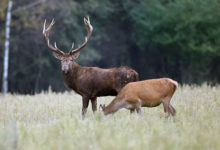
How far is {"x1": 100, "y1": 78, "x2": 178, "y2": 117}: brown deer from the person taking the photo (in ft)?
32.5

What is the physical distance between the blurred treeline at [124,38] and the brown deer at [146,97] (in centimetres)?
1819

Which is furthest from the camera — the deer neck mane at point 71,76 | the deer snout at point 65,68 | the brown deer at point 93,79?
the deer neck mane at point 71,76

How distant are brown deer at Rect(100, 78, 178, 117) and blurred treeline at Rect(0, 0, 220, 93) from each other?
18192mm

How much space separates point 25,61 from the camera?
1276 inches

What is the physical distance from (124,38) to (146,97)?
1187 inches

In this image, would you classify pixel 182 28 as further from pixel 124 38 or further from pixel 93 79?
pixel 93 79

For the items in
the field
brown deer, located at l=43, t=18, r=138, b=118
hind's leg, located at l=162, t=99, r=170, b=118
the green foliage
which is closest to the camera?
the field

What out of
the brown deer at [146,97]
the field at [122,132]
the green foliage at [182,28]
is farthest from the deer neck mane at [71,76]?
the green foliage at [182,28]

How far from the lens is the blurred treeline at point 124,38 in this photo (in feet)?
104

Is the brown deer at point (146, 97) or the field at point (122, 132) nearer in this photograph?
the field at point (122, 132)

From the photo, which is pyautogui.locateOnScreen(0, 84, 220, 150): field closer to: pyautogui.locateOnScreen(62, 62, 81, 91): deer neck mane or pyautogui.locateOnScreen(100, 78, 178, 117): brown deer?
pyautogui.locateOnScreen(100, 78, 178, 117): brown deer

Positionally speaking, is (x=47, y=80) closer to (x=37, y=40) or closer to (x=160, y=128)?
(x=37, y=40)

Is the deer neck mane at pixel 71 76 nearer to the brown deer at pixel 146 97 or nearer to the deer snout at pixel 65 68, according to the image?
the deer snout at pixel 65 68

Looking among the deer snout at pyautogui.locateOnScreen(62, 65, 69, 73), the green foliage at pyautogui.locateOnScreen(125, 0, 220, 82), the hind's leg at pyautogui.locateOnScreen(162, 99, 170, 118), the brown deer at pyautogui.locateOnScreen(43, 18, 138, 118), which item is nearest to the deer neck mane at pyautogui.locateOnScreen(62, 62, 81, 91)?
the brown deer at pyautogui.locateOnScreen(43, 18, 138, 118)
